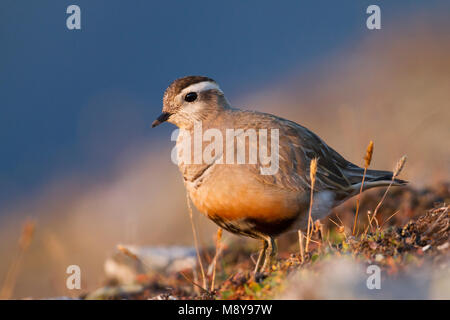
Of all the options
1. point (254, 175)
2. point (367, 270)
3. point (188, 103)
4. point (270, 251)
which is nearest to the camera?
point (367, 270)

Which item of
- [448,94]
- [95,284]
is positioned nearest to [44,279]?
[95,284]

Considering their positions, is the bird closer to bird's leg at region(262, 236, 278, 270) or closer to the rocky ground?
bird's leg at region(262, 236, 278, 270)

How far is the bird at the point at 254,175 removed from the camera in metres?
6.27

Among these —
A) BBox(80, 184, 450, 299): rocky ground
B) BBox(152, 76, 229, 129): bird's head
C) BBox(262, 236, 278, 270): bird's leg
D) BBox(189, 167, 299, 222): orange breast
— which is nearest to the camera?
BBox(80, 184, 450, 299): rocky ground

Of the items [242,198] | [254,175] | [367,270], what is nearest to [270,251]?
[242,198]

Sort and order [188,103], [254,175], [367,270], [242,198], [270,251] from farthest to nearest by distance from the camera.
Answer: [188,103] → [270,251] → [254,175] → [242,198] → [367,270]

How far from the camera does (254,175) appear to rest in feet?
20.7

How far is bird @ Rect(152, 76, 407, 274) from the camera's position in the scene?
6.27m

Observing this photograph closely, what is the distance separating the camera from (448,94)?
2005cm

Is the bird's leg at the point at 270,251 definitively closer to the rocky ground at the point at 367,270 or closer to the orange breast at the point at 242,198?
the orange breast at the point at 242,198

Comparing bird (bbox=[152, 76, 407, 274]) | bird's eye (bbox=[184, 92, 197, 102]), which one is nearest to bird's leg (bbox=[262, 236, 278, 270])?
bird (bbox=[152, 76, 407, 274])

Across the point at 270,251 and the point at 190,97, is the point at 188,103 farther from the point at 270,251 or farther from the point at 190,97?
the point at 270,251

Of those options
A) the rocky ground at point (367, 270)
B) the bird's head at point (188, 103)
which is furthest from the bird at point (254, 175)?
the rocky ground at point (367, 270)

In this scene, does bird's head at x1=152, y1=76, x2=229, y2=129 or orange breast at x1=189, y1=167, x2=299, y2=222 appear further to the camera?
bird's head at x1=152, y1=76, x2=229, y2=129
